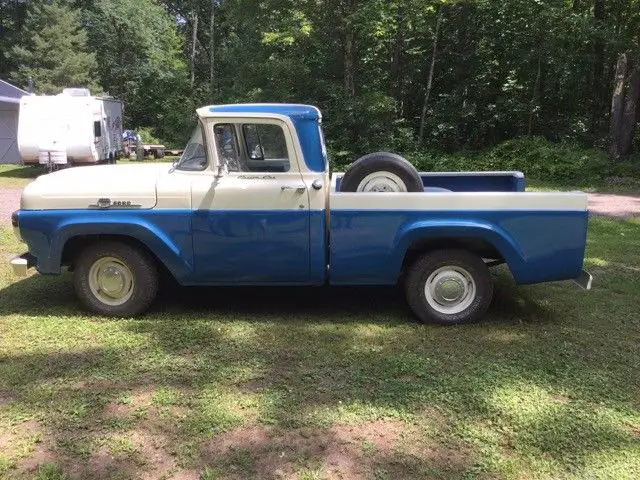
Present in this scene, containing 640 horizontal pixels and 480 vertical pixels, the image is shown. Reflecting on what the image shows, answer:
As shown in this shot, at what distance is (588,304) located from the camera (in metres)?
5.86

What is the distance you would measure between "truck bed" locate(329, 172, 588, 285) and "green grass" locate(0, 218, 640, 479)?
1.99ft

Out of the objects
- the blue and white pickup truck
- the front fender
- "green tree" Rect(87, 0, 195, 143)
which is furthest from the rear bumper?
"green tree" Rect(87, 0, 195, 143)

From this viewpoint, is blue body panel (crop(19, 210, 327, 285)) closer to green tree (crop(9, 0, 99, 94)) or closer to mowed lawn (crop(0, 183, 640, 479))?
mowed lawn (crop(0, 183, 640, 479))

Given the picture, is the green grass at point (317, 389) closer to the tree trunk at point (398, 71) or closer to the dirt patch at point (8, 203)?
the dirt patch at point (8, 203)

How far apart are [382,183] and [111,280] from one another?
2542mm

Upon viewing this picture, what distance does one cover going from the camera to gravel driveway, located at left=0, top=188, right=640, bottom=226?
1160 cm

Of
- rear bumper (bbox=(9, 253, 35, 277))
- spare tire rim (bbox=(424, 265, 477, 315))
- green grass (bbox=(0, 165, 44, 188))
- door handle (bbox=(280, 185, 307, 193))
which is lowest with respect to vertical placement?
green grass (bbox=(0, 165, 44, 188))

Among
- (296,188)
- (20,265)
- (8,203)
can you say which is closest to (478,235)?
(296,188)

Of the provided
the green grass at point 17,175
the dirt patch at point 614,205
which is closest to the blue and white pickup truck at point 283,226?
the dirt patch at point 614,205

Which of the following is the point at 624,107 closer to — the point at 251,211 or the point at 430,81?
the point at 430,81

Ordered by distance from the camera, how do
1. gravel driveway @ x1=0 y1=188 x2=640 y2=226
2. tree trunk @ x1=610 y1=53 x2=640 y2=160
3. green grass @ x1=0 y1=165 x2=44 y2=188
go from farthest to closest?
tree trunk @ x1=610 y1=53 x2=640 y2=160 → green grass @ x1=0 y1=165 x2=44 y2=188 → gravel driveway @ x1=0 y1=188 x2=640 y2=226

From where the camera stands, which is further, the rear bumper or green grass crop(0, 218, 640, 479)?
the rear bumper

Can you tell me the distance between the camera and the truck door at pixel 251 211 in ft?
16.5

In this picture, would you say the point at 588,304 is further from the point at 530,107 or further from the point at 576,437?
the point at 530,107
